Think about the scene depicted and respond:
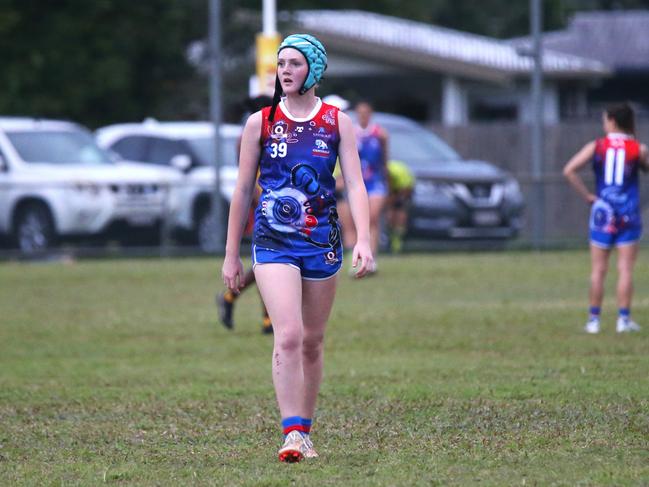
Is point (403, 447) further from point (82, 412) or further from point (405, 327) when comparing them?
point (405, 327)

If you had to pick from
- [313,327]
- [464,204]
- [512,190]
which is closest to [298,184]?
[313,327]

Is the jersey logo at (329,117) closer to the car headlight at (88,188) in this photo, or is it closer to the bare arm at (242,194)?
the bare arm at (242,194)

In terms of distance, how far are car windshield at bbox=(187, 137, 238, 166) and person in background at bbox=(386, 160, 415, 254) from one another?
2934mm

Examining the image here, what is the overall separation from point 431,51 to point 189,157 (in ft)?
49.4

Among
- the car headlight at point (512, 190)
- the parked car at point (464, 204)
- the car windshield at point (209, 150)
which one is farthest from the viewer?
the car windshield at point (209, 150)

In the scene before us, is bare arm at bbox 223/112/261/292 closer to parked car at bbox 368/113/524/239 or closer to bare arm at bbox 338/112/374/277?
bare arm at bbox 338/112/374/277

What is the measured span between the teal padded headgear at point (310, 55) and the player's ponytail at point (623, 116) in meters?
5.73

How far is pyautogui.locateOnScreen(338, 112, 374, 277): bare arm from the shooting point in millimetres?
6852

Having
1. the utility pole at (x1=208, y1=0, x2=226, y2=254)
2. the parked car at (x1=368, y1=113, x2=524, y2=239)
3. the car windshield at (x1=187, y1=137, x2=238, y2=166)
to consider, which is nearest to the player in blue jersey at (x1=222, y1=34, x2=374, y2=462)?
the utility pole at (x1=208, y1=0, x2=226, y2=254)

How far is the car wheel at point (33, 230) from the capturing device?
22562 millimetres

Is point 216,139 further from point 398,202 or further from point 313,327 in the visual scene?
point 313,327

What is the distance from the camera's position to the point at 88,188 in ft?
73.2

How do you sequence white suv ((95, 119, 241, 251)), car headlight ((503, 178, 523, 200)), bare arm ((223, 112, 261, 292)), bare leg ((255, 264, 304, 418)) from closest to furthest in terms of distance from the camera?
bare leg ((255, 264, 304, 418)) → bare arm ((223, 112, 261, 292)) → white suv ((95, 119, 241, 251)) → car headlight ((503, 178, 523, 200))

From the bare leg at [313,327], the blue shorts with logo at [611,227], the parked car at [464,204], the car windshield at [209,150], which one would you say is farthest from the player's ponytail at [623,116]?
the car windshield at [209,150]
